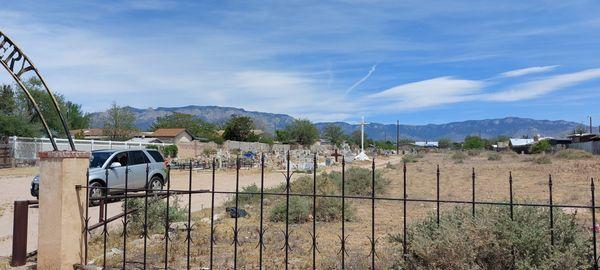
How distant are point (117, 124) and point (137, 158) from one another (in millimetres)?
58403

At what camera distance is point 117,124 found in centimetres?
7225

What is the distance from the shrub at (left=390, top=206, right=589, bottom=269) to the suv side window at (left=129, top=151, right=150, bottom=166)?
45.2 ft

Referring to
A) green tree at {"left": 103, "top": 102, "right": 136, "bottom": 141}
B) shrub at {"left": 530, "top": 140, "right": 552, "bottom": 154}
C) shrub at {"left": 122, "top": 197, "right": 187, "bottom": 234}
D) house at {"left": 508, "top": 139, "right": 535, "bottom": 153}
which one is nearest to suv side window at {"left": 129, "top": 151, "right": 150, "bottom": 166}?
shrub at {"left": 122, "top": 197, "right": 187, "bottom": 234}

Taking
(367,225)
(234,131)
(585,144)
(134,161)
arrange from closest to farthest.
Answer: (367,225) → (134,161) → (585,144) → (234,131)

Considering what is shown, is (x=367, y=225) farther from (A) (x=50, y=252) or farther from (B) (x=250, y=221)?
(A) (x=50, y=252)

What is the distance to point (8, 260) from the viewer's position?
24.4ft

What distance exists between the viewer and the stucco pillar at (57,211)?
6172mm

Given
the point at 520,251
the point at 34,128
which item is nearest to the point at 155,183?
the point at 520,251

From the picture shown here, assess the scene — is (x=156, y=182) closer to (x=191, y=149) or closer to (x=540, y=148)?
(x=191, y=149)

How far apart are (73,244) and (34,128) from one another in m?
46.1

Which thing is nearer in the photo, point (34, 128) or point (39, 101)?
point (34, 128)

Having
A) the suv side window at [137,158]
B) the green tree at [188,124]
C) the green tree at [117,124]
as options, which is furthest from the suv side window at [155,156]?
the green tree at [188,124]

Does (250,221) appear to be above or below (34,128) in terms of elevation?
below

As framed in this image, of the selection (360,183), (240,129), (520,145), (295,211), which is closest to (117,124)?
(240,129)
